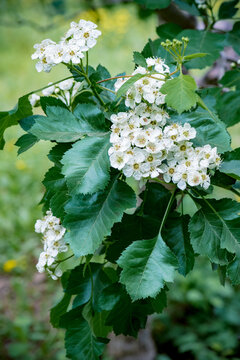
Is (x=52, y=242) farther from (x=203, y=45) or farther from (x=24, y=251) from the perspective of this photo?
(x=24, y=251)

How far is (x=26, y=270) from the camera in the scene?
111 inches

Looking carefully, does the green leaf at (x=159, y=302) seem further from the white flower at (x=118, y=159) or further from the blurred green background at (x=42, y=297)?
the blurred green background at (x=42, y=297)

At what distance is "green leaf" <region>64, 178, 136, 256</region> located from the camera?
754 millimetres

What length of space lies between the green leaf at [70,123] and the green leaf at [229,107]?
587 mm

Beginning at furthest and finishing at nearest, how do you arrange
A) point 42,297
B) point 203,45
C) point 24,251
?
point 24,251 < point 42,297 < point 203,45

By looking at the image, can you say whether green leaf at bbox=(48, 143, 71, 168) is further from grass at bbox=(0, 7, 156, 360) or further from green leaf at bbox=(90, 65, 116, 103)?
grass at bbox=(0, 7, 156, 360)

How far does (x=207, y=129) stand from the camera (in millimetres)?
809

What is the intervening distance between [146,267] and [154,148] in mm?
223

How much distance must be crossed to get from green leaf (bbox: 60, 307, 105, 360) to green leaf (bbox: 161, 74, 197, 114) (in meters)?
0.53

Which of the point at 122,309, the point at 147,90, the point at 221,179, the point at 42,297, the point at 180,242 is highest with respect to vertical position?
the point at 147,90

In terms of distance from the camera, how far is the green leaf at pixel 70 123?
0.79m

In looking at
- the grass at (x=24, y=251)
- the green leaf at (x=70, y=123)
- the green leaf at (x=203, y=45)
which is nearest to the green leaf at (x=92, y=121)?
the green leaf at (x=70, y=123)

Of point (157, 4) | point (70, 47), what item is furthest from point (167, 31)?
point (70, 47)

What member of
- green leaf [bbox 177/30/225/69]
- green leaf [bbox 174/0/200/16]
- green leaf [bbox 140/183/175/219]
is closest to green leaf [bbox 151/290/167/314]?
green leaf [bbox 140/183/175/219]
